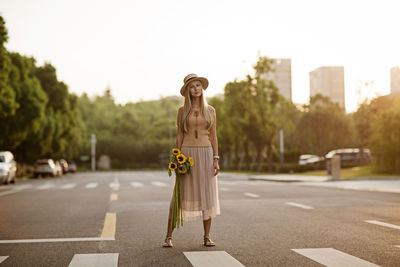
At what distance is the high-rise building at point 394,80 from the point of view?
37.7 m

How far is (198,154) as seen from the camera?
6855 mm

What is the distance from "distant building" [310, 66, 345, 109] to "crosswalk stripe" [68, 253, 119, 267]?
72.8m

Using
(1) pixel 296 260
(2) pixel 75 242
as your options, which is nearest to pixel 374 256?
(1) pixel 296 260

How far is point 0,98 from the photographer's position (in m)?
30.8

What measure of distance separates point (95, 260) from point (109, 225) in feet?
11.0

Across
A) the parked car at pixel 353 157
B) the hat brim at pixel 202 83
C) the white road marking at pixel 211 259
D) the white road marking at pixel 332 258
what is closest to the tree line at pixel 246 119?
the parked car at pixel 353 157

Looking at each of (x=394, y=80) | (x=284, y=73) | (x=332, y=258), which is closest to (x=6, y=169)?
(x=332, y=258)

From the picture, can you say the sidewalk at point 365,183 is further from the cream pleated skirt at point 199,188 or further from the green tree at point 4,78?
the green tree at point 4,78

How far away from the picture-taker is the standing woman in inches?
268

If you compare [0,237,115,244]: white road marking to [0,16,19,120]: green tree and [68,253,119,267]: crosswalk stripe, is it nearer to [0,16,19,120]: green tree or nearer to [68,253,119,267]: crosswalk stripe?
[68,253,119,267]: crosswalk stripe

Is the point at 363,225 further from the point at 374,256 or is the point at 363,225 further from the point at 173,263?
the point at 173,263

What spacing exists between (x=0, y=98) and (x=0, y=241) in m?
25.0

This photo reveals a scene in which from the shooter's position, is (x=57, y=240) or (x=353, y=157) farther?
(x=353, y=157)

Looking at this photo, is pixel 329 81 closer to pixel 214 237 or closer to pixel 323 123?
pixel 323 123
